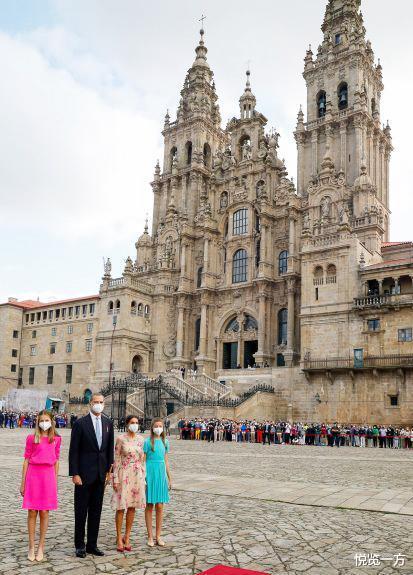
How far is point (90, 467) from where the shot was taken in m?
7.75

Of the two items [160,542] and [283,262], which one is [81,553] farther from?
[283,262]

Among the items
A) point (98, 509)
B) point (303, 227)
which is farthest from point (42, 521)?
point (303, 227)

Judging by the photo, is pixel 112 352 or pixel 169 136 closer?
pixel 112 352

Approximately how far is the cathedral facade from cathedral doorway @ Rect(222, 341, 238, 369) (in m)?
0.14

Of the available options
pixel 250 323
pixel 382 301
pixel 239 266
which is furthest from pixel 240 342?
pixel 382 301

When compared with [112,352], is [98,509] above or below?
below

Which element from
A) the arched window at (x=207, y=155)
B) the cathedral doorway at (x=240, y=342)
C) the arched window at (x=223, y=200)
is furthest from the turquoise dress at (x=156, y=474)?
the arched window at (x=207, y=155)

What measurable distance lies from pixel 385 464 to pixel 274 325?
3282 cm

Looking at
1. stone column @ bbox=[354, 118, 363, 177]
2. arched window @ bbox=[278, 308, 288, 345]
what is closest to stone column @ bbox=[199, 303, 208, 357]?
arched window @ bbox=[278, 308, 288, 345]

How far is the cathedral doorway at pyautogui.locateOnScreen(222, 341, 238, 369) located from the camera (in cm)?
5562

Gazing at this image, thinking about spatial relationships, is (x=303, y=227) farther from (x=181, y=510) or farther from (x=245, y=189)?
(x=181, y=510)

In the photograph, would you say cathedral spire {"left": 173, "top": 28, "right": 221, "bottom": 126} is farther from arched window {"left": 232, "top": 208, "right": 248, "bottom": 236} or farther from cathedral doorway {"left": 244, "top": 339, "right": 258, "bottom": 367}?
cathedral doorway {"left": 244, "top": 339, "right": 258, "bottom": 367}

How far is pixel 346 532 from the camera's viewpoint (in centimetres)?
873

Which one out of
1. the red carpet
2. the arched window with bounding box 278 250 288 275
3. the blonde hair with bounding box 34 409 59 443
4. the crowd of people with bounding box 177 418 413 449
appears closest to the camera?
the red carpet
